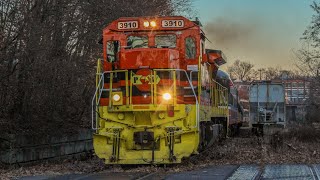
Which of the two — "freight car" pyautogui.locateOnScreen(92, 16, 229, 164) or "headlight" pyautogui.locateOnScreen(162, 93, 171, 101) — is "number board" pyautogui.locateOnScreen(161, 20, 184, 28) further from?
"headlight" pyautogui.locateOnScreen(162, 93, 171, 101)

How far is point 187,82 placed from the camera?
11.5 meters

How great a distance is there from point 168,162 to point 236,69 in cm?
9162

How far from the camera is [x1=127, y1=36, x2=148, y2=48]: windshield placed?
11836 mm

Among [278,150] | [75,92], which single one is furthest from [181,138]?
[75,92]

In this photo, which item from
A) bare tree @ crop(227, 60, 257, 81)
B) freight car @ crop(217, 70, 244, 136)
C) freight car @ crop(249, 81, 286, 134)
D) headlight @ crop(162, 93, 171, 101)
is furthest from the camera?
bare tree @ crop(227, 60, 257, 81)

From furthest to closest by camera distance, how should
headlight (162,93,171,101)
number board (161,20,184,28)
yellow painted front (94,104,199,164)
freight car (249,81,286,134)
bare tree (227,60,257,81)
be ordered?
bare tree (227,60,257,81), freight car (249,81,286,134), number board (161,20,184,28), headlight (162,93,171,101), yellow painted front (94,104,199,164)

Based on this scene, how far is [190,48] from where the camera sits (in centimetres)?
1183

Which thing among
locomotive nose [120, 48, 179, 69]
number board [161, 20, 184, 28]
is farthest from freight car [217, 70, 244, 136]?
locomotive nose [120, 48, 179, 69]

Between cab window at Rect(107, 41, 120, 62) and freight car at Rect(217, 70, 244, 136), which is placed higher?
cab window at Rect(107, 41, 120, 62)

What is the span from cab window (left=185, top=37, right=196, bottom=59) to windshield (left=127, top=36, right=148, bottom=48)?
1.02 metres

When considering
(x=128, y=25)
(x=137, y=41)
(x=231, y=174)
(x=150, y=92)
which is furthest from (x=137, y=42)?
(x=231, y=174)

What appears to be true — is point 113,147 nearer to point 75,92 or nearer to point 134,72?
point 134,72

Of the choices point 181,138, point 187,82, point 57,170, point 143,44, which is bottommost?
point 57,170

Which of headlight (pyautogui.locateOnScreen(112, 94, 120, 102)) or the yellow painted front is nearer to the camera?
the yellow painted front
